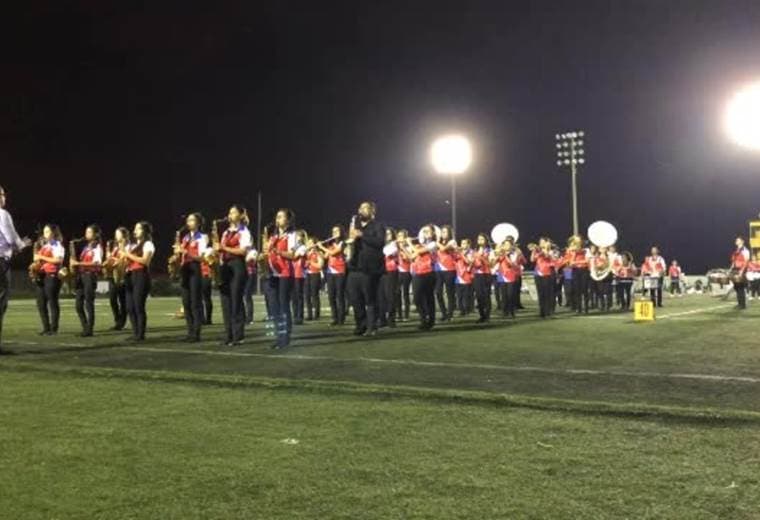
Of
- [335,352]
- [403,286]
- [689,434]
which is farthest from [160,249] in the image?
[689,434]

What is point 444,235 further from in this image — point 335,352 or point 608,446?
point 608,446

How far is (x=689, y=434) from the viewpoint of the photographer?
5430 millimetres

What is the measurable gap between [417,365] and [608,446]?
13.1 ft

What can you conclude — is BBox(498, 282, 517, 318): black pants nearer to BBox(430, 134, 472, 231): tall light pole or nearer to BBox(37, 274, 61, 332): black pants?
BBox(37, 274, 61, 332): black pants

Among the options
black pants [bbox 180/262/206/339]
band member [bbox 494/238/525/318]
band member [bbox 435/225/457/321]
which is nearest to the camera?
black pants [bbox 180/262/206/339]

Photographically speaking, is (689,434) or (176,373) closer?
(689,434)

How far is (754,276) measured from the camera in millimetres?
30734

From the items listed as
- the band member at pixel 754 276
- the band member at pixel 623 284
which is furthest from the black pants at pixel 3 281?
the band member at pixel 754 276

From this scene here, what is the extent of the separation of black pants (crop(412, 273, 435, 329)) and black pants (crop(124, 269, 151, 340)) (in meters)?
4.79

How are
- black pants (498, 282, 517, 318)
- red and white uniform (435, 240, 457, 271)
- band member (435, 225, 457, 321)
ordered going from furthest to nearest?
black pants (498, 282, 517, 318)
red and white uniform (435, 240, 457, 271)
band member (435, 225, 457, 321)

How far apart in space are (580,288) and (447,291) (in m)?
4.88

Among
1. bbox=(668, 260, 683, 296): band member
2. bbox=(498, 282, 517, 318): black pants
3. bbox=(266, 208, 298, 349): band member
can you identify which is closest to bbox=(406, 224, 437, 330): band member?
bbox=(266, 208, 298, 349): band member

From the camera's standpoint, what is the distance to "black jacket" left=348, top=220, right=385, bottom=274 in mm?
13039

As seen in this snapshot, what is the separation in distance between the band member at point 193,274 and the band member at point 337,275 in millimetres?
4303
